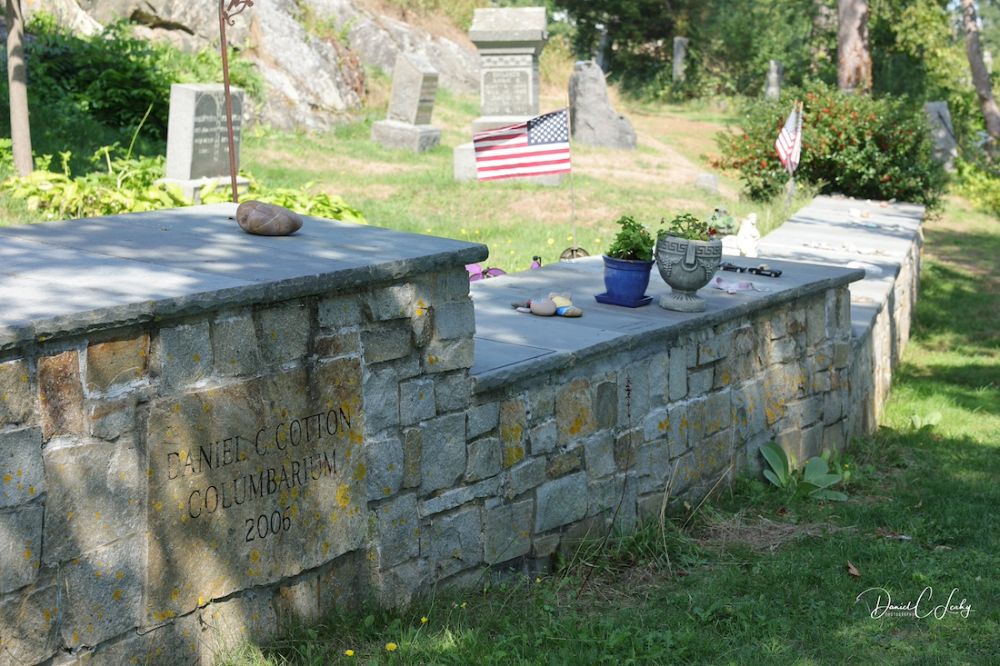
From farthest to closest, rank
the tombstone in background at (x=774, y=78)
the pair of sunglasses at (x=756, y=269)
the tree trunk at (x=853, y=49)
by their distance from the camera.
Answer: the tombstone in background at (x=774, y=78) → the tree trunk at (x=853, y=49) → the pair of sunglasses at (x=756, y=269)

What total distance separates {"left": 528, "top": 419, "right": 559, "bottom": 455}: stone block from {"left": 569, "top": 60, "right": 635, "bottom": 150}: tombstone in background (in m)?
15.7

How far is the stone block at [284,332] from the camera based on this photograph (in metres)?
3.47

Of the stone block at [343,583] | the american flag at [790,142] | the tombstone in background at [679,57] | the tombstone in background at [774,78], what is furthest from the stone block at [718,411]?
the tombstone in background at [679,57]

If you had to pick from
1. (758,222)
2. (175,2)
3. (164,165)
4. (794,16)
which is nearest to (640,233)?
(758,222)

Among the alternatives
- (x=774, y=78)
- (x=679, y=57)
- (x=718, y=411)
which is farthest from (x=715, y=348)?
(x=679, y=57)

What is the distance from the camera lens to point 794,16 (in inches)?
1283

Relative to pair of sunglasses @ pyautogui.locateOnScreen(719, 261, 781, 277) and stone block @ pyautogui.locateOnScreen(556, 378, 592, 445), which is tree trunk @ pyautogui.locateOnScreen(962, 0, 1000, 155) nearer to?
pair of sunglasses @ pyautogui.locateOnScreen(719, 261, 781, 277)

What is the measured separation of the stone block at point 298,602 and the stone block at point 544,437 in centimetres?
111

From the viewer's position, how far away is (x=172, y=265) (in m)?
3.64

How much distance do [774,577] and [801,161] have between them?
11.9 m

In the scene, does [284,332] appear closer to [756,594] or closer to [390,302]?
[390,302]

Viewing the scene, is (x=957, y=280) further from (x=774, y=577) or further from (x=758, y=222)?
(x=774, y=577)

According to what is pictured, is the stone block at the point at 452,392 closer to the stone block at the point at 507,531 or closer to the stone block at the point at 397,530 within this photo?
the stone block at the point at 397,530
